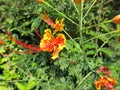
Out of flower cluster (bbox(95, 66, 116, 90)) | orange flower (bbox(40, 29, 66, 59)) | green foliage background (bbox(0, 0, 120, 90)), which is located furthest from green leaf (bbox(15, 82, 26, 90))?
flower cluster (bbox(95, 66, 116, 90))

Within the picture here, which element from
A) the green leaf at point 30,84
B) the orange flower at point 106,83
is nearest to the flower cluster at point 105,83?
the orange flower at point 106,83

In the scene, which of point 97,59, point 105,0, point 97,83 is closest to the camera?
point 97,83

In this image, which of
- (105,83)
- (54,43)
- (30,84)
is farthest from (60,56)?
(105,83)

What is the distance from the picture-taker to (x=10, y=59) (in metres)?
2.58

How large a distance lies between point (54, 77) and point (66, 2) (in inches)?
22.2

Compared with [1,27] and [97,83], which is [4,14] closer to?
[1,27]

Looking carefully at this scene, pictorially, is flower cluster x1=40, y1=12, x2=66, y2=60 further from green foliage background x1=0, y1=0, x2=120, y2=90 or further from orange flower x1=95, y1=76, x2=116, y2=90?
orange flower x1=95, y1=76, x2=116, y2=90

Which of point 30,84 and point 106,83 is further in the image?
point 30,84

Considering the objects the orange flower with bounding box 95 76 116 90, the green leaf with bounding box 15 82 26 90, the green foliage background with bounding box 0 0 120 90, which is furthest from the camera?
the green leaf with bounding box 15 82 26 90

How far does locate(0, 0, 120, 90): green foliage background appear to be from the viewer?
7.22 ft

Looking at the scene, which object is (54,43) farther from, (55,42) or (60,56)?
(60,56)

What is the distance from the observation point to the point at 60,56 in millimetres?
2301

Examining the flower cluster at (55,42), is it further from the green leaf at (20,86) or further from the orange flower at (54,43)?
the green leaf at (20,86)

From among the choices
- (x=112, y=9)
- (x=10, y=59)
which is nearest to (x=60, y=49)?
(x=10, y=59)
